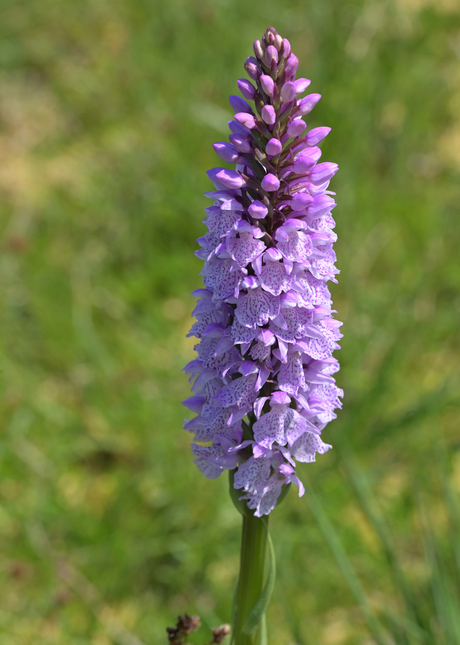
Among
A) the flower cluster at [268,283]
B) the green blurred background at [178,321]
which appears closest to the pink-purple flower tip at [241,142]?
the flower cluster at [268,283]

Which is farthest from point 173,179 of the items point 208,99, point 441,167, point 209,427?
point 209,427

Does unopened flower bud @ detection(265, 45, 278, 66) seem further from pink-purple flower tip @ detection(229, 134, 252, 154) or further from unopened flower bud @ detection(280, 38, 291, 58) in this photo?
pink-purple flower tip @ detection(229, 134, 252, 154)

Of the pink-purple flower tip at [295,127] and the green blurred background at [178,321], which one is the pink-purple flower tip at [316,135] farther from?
the green blurred background at [178,321]

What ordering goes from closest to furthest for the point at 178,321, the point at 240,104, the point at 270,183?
1. the point at 270,183
2. the point at 240,104
3. the point at 178,321

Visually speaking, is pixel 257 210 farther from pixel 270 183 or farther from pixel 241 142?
pixel 241 142

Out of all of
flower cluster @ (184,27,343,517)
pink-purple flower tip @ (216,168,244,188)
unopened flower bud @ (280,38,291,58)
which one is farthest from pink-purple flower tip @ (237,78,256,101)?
pink-purple flower tip @ (216,168,244,188)

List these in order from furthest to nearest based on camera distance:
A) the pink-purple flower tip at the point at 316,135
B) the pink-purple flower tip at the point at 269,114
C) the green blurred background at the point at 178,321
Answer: the green blurred background at the point at 178,321 < the pink-purple flower tip at the point at 316,135 < the pink-purple flower tip at the point at 269,114

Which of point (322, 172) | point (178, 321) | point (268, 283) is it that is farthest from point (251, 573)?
point (178, 321)
